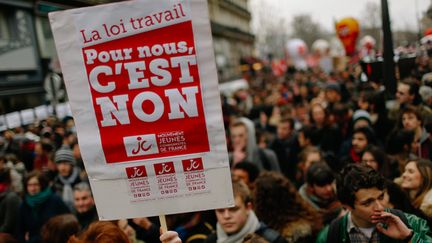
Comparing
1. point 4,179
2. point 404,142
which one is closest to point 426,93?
point 404,142

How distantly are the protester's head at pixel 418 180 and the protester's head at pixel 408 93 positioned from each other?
108 inches

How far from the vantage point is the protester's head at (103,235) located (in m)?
2.76

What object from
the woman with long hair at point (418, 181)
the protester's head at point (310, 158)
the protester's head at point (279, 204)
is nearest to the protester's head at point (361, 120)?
the protester's head at point (310, 158)

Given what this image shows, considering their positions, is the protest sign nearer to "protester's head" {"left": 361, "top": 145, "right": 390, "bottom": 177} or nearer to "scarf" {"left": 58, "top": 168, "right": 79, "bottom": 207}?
"protester's head" {"left": 361, "top": 145, "right": 390, "bottom": 177}

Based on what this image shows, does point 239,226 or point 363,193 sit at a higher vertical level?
point 363,193

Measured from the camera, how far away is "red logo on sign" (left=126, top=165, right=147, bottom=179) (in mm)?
2537

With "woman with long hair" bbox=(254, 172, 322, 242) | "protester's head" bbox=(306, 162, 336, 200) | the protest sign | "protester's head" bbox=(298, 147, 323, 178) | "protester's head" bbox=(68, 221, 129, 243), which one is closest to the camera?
the protest sign

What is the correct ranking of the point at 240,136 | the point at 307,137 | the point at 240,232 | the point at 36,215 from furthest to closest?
the point at 307,137
the point at 240,136
the point at 36,215
the point at 240,232

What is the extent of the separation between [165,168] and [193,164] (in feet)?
0.50

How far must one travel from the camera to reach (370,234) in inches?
110

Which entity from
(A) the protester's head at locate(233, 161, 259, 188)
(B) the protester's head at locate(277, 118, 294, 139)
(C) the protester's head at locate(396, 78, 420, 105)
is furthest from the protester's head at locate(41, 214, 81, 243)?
(C) the protester's head at locate(396, 78, 420, 105)

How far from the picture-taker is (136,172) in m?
2.54

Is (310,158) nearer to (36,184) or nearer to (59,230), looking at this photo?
(59,230)

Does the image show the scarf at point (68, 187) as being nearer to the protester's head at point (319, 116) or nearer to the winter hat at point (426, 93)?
the protester's head at point (319, 116)
